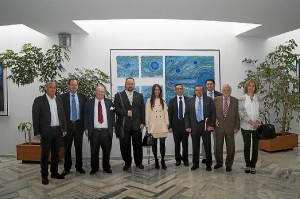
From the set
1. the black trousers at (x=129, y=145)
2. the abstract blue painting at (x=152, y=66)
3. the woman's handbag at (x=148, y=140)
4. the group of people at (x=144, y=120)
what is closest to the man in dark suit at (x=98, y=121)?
the group of people at (x=144, y=120)

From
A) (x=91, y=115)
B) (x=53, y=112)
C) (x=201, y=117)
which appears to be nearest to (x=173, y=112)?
(x=201, y=117)

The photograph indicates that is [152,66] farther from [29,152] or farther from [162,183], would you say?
[29,152]

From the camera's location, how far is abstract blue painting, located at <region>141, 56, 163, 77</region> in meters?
6.64

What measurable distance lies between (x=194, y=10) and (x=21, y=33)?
14.6 feet

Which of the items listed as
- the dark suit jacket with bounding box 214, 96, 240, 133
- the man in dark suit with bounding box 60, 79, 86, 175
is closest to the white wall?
the man in dark suit with bounding box 60, 79, 86, 175

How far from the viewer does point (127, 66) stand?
260 inches

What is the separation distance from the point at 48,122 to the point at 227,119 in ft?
10.3

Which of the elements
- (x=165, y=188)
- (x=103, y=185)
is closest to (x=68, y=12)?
(x=103, y=185)

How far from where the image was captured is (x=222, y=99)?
16.5 feet

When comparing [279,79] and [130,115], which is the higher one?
[279,79]

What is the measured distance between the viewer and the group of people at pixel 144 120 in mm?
4777

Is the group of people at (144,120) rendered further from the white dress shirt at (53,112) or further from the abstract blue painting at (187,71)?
the abstract blue painting at (187,71)

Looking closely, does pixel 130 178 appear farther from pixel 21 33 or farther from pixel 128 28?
pixel 21 33

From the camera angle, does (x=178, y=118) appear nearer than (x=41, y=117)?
No
